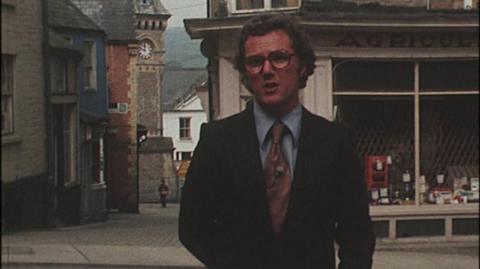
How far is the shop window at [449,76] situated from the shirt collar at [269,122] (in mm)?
967

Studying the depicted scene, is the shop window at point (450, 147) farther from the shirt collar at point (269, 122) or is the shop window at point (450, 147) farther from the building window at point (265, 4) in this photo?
the shirt collar at point (269, 122)

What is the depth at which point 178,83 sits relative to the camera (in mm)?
3873

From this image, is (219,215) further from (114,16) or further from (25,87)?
(114,16)

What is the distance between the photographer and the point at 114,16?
3410 mm

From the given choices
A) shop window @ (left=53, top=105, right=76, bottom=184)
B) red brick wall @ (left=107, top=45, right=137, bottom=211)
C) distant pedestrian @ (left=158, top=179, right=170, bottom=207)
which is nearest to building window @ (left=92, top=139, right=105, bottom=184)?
red brick wall @ (left=107, top=45, right=137, bottom=211)

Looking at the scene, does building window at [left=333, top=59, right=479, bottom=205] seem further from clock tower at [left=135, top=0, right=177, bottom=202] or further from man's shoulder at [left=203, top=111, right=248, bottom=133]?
man's shoulder at [left=203, top=111, right=248, bottom=133]

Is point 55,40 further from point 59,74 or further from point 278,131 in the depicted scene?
point 278,131

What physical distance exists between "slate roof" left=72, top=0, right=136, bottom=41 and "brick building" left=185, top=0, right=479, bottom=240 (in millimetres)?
260

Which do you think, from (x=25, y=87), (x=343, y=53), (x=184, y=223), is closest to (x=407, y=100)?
(x=343, y=53)

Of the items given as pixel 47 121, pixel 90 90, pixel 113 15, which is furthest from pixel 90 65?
pixel 47 121

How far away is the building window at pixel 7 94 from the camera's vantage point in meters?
1.19

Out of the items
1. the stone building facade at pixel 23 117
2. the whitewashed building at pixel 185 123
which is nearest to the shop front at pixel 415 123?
the whitewashed building at pixel 185 123

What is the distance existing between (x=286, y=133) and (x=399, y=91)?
1157mm

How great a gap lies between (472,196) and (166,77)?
4.26 feet
